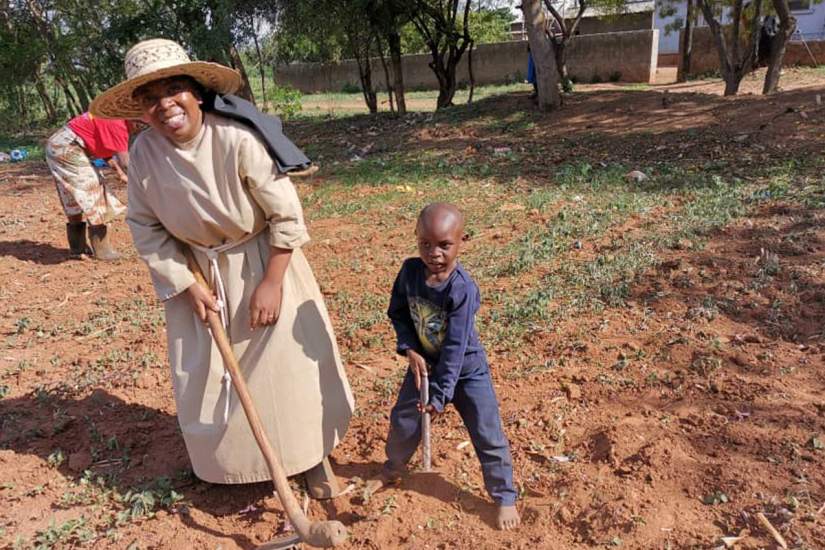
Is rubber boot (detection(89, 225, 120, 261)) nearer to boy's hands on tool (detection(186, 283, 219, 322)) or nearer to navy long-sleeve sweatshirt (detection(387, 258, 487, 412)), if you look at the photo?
boy's hands on tool (detection(186, 283, 219, 322))

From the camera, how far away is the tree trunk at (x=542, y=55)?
32.6 ft

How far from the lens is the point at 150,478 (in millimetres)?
2816

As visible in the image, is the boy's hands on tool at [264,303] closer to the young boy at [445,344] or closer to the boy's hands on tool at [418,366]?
the young boy at [445,344]

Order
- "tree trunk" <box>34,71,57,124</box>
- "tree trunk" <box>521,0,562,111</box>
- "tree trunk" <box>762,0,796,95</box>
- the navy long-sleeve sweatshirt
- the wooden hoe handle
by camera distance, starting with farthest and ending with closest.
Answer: "tree trunk" <box>34,71,57,124</box>
"tree trunk" <box>521,0,562,111</box>
"tree trunk" <box>762,0,796,95</box>
the wooden hoe handle
the navy long-sleeve sweatshirt

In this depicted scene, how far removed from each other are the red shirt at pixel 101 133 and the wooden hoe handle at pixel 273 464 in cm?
394

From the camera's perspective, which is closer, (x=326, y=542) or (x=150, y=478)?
(x=326, y=542)

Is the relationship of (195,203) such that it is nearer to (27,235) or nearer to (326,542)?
(326,542)

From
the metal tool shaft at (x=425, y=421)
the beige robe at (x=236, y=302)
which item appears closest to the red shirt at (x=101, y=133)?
the beige robe at (x=236, y=302)

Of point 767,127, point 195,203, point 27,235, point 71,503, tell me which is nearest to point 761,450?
point 195,203

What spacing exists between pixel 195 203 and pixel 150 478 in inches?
53.9

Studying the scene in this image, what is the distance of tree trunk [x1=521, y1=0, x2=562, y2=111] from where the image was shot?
9922 millimetres

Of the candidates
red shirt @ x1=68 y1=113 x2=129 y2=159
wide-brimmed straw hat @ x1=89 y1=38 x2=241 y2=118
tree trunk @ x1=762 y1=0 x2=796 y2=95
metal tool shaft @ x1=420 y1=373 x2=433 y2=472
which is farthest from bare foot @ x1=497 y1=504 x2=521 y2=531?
tree trunk @ x1=762 y1=0 x2=796 y2=95

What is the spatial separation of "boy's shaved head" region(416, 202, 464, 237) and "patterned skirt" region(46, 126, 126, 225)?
4677mm

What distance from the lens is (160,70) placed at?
1.99 m
